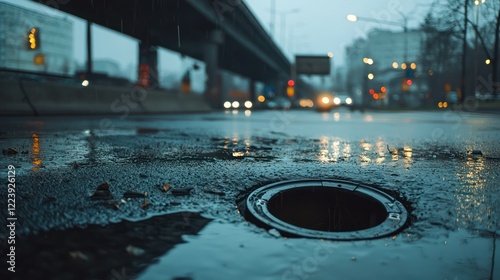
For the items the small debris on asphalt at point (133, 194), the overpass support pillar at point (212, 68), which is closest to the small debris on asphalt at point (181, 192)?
the small debris on asphalt at point (133, 194)

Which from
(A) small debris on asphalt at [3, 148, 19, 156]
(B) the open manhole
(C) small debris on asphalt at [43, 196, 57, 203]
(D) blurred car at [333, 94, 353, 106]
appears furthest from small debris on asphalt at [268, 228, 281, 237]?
(D) blurred car at [333, 94, 353, 106]

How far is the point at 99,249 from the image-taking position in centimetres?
194

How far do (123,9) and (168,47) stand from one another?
15678mm

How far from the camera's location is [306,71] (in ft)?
163

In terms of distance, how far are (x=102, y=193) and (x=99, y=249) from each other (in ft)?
3.04

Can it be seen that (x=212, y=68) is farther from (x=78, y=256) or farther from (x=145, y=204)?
(x=78, y=256)

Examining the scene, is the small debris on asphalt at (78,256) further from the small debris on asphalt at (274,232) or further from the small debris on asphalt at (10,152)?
the small debris on asphalt at (10,152)

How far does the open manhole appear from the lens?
2809mm

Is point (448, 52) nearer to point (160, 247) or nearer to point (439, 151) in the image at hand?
point (439, 151)

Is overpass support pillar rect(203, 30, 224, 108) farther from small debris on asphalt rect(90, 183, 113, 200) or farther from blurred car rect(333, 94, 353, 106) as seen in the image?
small debris on asphalt rect(90, 183, 113, 200)

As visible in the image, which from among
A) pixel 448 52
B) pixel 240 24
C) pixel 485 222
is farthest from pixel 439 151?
pixel 240 24

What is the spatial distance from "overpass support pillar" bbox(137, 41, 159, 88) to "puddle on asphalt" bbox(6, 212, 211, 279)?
97.3ft

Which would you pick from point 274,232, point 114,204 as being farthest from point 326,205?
point 114,204

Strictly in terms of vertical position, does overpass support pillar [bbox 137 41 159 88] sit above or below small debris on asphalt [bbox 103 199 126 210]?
above
